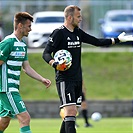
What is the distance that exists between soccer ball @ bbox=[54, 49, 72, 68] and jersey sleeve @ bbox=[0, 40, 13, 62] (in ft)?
2.66

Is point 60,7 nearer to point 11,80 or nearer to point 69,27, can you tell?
point 69,27

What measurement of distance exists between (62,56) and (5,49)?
949 millimetres

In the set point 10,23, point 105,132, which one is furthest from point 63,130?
point 10,23

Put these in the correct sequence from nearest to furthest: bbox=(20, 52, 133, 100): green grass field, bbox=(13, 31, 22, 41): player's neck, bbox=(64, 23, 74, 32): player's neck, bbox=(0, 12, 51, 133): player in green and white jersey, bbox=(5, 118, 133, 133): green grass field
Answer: bbox=(0, 12, 51, 133): player in green and white jersey → bbox=(13, 31, 22, 41): player's neck → bbox=(64, 23, 74, 32): player's neck → bbox=(5, 118, 133, 133): green grass field → bbox=(20, 52, 133, 100): green grass field

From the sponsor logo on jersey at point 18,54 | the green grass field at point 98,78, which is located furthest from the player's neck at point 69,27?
the green grass field at point 98,78

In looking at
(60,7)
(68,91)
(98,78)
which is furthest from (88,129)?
(60,7)

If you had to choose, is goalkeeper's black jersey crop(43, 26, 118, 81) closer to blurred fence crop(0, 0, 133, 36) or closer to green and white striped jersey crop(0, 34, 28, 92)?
green and white striped jersey crop(0, 34, 28, 92)

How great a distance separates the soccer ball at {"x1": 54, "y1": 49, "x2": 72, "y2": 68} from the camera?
991 centimetres

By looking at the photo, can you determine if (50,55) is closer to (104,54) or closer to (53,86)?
(53,86)

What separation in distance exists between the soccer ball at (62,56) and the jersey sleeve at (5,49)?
810mm

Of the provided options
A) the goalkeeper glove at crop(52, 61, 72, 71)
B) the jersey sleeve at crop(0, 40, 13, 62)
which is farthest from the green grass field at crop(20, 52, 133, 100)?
the jersey sleeve at crop(0, 40, 13, 62)

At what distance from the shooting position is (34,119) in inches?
806

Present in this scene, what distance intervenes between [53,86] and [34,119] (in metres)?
4.23

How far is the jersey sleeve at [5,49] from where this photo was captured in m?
9.51
